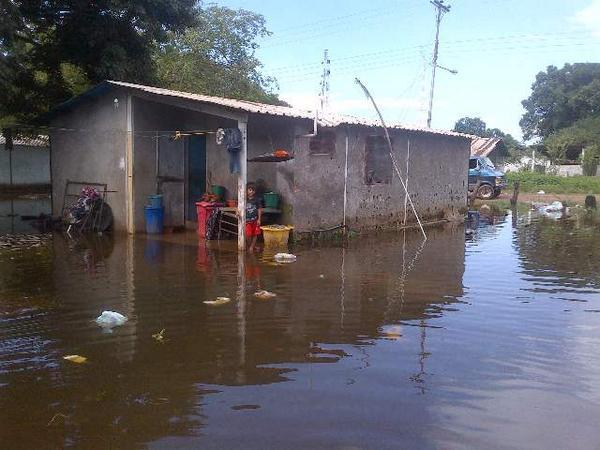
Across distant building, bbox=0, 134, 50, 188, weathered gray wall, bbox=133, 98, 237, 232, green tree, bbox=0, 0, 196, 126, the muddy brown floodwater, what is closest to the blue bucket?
weathered gray wall, bbox=133, 98, 237, 232

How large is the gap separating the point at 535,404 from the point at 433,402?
31.8 inches

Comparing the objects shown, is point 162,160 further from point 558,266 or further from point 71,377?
point 71,377

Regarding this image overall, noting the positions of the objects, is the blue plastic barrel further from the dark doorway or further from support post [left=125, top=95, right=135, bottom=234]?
the dark doorway

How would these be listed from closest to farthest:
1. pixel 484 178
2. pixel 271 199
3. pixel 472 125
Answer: pixel 271 199, pixel 484 178, pixel 472 125

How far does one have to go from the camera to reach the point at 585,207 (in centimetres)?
2555

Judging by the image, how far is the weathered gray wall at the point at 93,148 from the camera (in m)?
14.4

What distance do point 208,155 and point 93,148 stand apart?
9.88ft

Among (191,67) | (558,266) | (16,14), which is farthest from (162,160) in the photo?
(191,67)

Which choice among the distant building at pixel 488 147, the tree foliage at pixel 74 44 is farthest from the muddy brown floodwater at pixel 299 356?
the distant building at pixel 488 147

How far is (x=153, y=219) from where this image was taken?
14.3 m

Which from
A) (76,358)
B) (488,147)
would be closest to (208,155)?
(76,358)

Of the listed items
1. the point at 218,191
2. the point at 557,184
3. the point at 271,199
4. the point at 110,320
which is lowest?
the point at 110,320

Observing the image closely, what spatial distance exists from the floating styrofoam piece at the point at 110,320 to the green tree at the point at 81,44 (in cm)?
1204

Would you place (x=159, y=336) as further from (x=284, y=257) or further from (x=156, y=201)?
(x=156, y=201)
